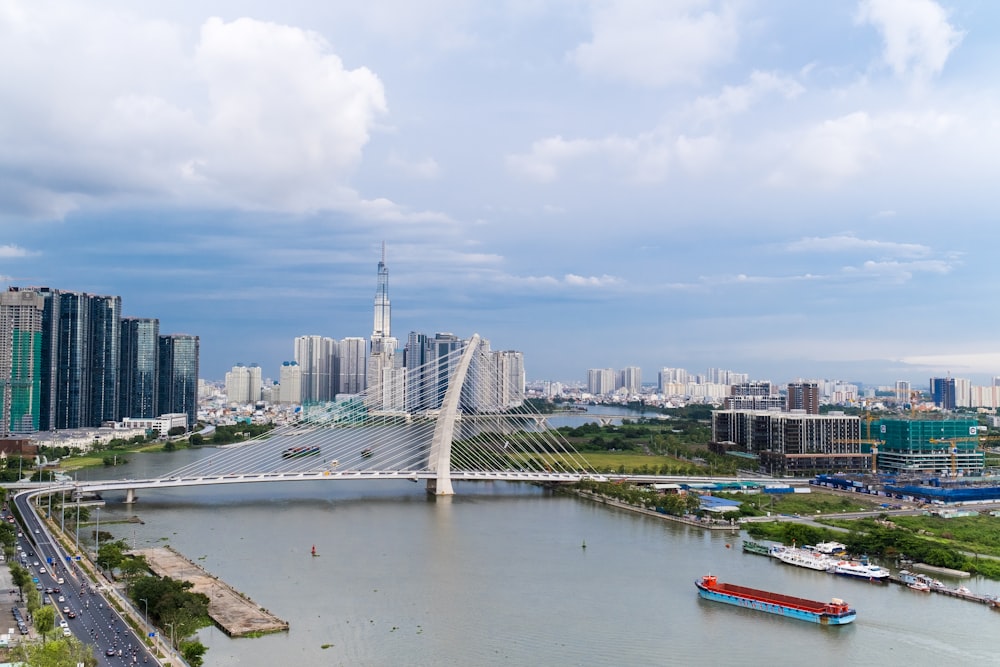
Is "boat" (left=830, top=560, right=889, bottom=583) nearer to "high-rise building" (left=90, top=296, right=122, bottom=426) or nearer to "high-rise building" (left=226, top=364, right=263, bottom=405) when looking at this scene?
"high-rise building" (left=90, top=296, right=122, bottom=426)

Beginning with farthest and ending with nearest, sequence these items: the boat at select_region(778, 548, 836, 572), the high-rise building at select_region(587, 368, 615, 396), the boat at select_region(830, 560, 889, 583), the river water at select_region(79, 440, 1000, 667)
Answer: the high-rise building at select_region(587, 368, 615, 396)
the boat at select_region(778, 548, 836, 572)
the boat at select_region(830, 560, 889, 583)
the river water at select_region(79, 440, 1000, 667)

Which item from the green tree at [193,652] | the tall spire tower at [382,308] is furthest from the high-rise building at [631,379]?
the green tree at [193,652]

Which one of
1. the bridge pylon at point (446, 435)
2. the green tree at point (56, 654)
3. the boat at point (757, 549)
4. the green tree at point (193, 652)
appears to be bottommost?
the boat at point (757, 549)

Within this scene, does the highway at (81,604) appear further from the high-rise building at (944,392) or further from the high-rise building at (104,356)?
the high-rise building at (944,392)

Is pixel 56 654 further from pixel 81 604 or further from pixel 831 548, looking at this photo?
pixel 831 548

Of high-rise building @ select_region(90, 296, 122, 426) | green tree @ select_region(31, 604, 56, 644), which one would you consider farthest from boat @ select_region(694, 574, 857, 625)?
high-rise building @ select_region(90, 296, 122, 426)

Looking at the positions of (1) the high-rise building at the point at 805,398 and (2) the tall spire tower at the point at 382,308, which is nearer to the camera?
(1) the high-rise building at the point at 805,398
